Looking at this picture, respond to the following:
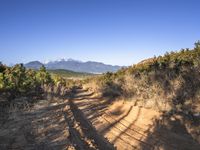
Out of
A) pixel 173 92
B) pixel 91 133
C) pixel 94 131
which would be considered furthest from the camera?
pixel 173 92

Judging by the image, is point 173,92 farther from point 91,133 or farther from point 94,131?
point 91,133

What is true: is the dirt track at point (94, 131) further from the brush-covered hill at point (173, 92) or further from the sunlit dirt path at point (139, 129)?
the brush-covered hill at point (173, 92)

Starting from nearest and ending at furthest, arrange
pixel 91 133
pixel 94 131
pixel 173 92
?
pixel 91 133, pixel 94 131, pixel 173 92

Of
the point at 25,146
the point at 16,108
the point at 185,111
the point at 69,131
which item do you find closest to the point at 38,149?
the point at 25,146

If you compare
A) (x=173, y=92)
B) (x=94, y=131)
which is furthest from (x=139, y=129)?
(x=173, y=92)

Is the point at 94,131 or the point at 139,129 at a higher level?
the point at 139,129

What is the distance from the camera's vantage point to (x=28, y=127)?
42.8 feet

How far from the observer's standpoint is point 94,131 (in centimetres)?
1238

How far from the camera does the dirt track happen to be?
33.6 ft

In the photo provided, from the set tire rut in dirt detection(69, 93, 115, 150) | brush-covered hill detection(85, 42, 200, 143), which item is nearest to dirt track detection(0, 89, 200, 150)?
tire rut in dirt detection(69, 93, 115, 150)

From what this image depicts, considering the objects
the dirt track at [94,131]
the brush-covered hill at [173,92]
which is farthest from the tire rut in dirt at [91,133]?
the brush-covered hill at [173,92]

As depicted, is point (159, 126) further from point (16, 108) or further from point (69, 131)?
point (16, 108)

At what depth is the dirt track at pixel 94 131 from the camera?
33.6 feet

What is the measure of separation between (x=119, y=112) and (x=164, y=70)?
156 inches
